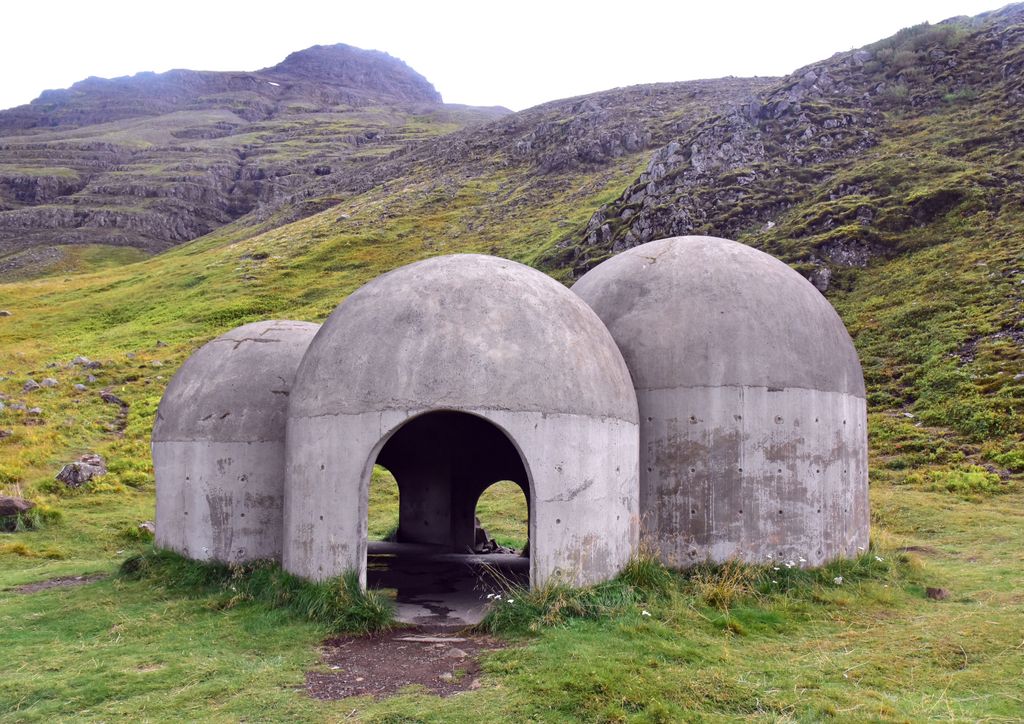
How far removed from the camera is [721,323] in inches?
470

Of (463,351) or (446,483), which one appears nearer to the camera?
(463,351)

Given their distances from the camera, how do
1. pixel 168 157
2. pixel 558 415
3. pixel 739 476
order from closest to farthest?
pixel 558 415 < pixel 739 476 < pixel 168 157

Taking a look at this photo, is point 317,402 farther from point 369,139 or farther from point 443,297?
point 369,139

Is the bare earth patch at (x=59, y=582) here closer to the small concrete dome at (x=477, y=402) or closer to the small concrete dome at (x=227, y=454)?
the small concrete dome at (x=227, y=454)

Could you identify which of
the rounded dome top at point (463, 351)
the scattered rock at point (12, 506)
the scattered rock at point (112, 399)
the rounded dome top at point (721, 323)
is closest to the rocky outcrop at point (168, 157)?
the scattered rock at point (112, 399)

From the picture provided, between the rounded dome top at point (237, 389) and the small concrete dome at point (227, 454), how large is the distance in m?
0.01

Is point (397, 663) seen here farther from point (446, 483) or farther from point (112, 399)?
point (112, 399)

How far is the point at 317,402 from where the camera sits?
33.7ft

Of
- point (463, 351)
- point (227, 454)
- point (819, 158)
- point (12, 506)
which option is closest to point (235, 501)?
point (227, 454)

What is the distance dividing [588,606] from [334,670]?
282 cm

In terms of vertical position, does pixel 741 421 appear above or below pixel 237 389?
below

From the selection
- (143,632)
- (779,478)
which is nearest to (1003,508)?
(779,478)

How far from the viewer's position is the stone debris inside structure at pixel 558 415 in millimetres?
9789

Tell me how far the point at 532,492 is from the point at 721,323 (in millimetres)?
4013
